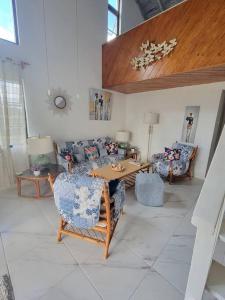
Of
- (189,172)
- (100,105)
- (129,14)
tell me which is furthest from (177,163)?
(129,14)

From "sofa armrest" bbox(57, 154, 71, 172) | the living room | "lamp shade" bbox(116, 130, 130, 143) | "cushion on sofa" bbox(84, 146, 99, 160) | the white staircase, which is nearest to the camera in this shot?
the white staircase

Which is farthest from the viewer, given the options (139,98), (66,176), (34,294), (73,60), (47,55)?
(139,98)

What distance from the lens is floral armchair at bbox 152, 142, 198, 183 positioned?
3.48m

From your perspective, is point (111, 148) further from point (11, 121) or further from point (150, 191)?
point (11, 121)

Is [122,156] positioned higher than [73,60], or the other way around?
[73,60]

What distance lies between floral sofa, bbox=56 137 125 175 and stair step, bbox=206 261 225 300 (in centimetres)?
228

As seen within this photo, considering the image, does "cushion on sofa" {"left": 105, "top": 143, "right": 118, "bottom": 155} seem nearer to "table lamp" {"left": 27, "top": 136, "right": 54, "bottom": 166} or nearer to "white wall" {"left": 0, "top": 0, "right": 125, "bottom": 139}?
"white wall" {"left": 0, "top": 0, "right": 125, "bottom": 139}

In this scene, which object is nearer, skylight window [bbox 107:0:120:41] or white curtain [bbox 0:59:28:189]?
white curtain [bbox 0:59:28:189]

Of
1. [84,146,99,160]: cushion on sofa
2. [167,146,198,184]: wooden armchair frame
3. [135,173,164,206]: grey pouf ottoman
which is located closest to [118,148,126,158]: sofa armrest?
[84,146,99,160]: cushion on sofa

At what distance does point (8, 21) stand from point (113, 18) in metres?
2.74

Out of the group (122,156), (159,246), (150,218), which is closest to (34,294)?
(159,246)

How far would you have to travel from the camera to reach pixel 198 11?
2.62 meters

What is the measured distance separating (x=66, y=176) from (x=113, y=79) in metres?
3.26

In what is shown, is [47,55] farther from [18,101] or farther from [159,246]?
[159,246]
